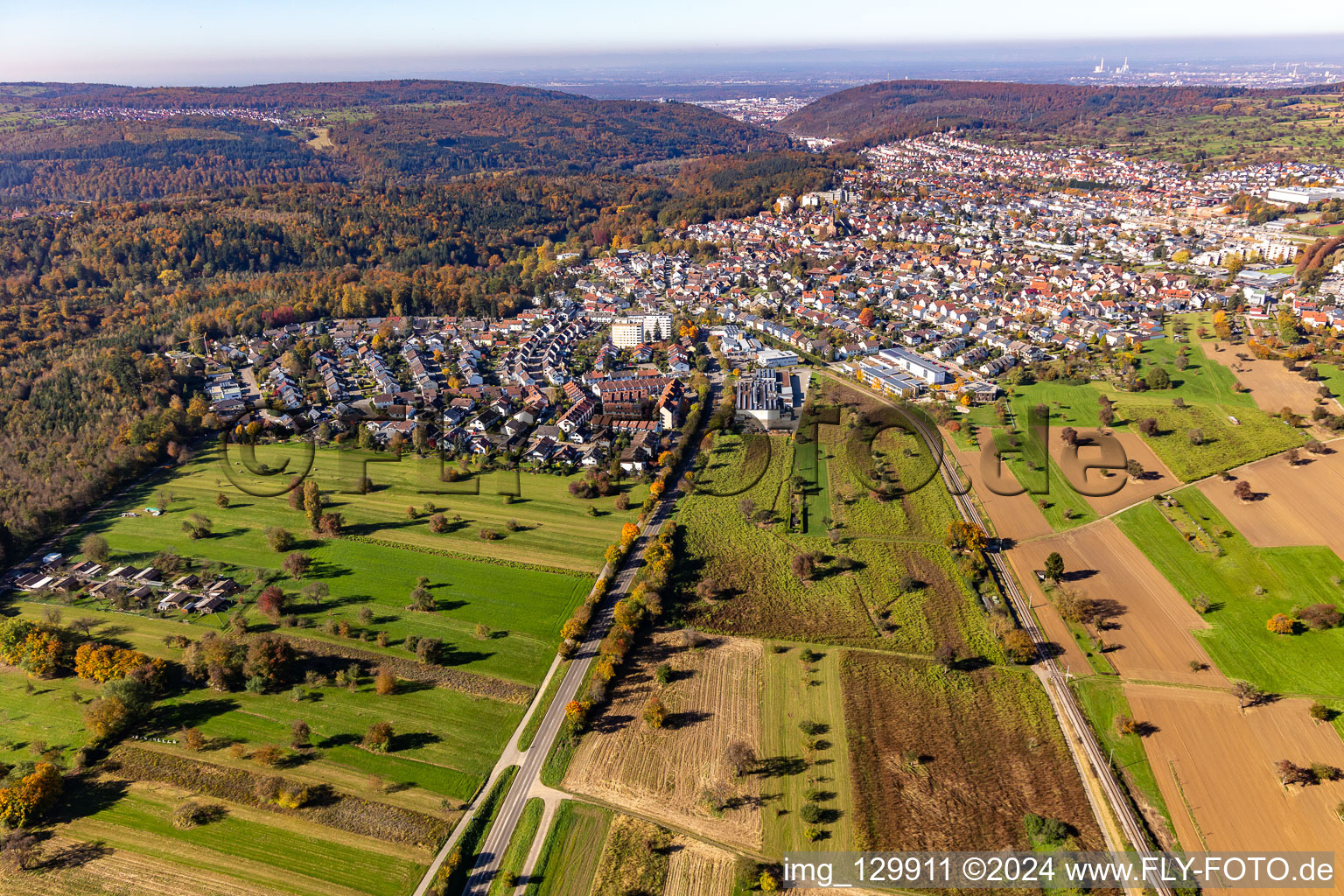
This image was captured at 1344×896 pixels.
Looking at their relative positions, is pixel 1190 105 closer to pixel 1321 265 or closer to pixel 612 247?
pixel 1321 265

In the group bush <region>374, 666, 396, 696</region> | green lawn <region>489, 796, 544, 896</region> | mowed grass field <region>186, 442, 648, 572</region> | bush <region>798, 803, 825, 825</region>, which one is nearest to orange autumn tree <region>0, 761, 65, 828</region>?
bush <region>374, 666, 396, 696</region>

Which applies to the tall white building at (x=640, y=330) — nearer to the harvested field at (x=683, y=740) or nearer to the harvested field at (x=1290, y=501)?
the harvested field at (x=683, y=740)

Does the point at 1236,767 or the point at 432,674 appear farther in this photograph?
the point at 432,674

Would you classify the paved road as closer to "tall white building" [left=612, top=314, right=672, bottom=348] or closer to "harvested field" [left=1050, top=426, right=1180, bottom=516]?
"harvested field" [left=1050, top=426, right=1180, bottom=516]

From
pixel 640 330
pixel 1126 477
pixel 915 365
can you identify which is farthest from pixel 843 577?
pixel 640 330

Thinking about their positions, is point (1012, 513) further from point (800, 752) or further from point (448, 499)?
point (448, 499)

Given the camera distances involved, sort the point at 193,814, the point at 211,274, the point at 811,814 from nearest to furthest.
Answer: the point at 811,814, the point at 193,814, the point at 211,274

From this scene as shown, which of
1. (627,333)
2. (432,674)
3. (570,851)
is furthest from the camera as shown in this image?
(627,333)
